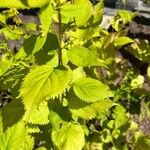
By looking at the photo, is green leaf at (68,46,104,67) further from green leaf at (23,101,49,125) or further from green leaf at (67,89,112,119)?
green leaf at (23,101,49,125)

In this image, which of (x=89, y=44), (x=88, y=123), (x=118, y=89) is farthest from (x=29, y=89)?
(x=88, y=123)

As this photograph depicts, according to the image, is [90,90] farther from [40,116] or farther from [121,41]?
[121,41]

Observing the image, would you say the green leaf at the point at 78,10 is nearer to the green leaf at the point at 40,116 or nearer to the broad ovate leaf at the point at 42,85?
the broad ovate leaf at the point at 42,85

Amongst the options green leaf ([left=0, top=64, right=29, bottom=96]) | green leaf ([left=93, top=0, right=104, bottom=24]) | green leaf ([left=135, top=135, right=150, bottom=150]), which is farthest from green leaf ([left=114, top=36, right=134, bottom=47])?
green leaf ([left=0, top=64, right=29, bottom=96])

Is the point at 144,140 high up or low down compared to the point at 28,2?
down

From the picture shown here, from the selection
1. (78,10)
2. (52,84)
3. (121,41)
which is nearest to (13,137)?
(52,84)

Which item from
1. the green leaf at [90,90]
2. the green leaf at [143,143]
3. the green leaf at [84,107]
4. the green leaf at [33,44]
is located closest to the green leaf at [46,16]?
the green leaf at [33,44]

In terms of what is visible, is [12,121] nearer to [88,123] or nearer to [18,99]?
[18,99]
